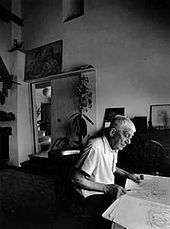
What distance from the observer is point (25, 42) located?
5449 millimetres

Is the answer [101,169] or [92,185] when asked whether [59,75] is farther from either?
[92,185]

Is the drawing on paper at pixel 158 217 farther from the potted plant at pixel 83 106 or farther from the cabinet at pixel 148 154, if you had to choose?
the potted plant at pixel 83 106

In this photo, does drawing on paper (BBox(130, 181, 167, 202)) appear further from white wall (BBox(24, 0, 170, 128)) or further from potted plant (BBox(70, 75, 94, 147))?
potted plant (BBox(70, 75, 94, 147))

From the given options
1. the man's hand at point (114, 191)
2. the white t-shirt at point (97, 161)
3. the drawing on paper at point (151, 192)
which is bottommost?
the drawing on paper at point (151, 192)

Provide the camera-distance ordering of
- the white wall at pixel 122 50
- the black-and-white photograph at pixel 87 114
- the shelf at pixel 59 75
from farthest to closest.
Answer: the shelf at pixel 59 75
the white wall at pixel 122 50
the black-and-white photograph at pixel 87 114

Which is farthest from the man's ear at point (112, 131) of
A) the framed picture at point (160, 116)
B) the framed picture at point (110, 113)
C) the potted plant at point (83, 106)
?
the potted plant at point (83, 106)

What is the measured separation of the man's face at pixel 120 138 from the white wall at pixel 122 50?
2.06 m

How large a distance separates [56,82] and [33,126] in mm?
1442

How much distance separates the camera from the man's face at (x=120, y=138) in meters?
1.38

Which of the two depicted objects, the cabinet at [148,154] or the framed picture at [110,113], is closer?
the cabinet at [148,154]

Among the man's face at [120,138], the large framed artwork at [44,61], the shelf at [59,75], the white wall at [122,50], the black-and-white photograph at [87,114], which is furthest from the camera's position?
the large framed artwork at [44,61]

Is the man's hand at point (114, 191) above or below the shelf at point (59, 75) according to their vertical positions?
below

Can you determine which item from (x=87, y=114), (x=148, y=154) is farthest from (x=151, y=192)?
→ (x=87, y=114)

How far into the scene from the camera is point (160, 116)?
3213 millimetres
